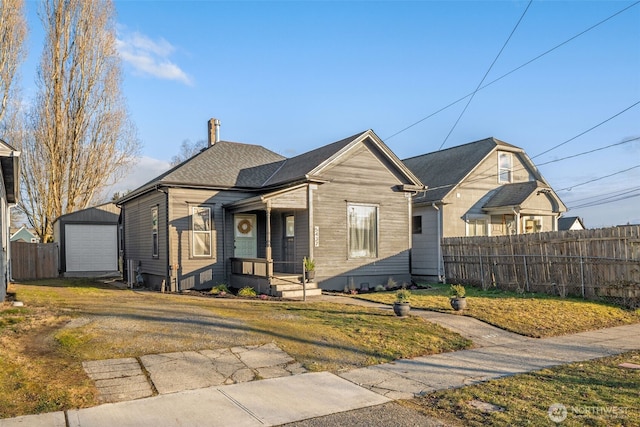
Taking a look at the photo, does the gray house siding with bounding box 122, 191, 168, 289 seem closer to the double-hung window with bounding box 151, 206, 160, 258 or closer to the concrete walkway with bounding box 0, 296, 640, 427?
the double-hung window with bounding box 151, 206, 160, 258

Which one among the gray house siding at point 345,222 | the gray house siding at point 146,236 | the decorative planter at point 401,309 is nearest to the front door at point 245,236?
the gray house siding at point 146,236

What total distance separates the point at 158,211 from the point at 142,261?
3.37 metres

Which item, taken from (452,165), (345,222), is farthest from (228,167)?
(452,165)

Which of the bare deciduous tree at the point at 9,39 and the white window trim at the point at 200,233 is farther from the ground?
the bare deciduous tree at the point at 9,39

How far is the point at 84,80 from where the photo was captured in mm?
28953

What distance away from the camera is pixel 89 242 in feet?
86.5

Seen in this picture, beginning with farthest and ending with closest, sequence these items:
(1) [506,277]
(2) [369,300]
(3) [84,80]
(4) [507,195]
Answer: (3) [84,80], (4) [507,195], (1) [506,277], (2) [369,300]

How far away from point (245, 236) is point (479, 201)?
11.2 m

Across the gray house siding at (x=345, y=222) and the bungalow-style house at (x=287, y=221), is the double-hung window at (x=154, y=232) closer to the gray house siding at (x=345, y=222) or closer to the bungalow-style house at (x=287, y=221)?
the bungalow-style house at (x=287, y=221)

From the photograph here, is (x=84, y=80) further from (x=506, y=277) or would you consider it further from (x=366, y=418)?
(x=366, y=418)

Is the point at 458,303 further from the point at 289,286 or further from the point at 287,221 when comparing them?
the point at 287,221

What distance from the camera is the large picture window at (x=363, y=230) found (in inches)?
671

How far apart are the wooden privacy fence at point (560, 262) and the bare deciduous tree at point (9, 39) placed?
79.4ft

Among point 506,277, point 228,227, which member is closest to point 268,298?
point 228,227
